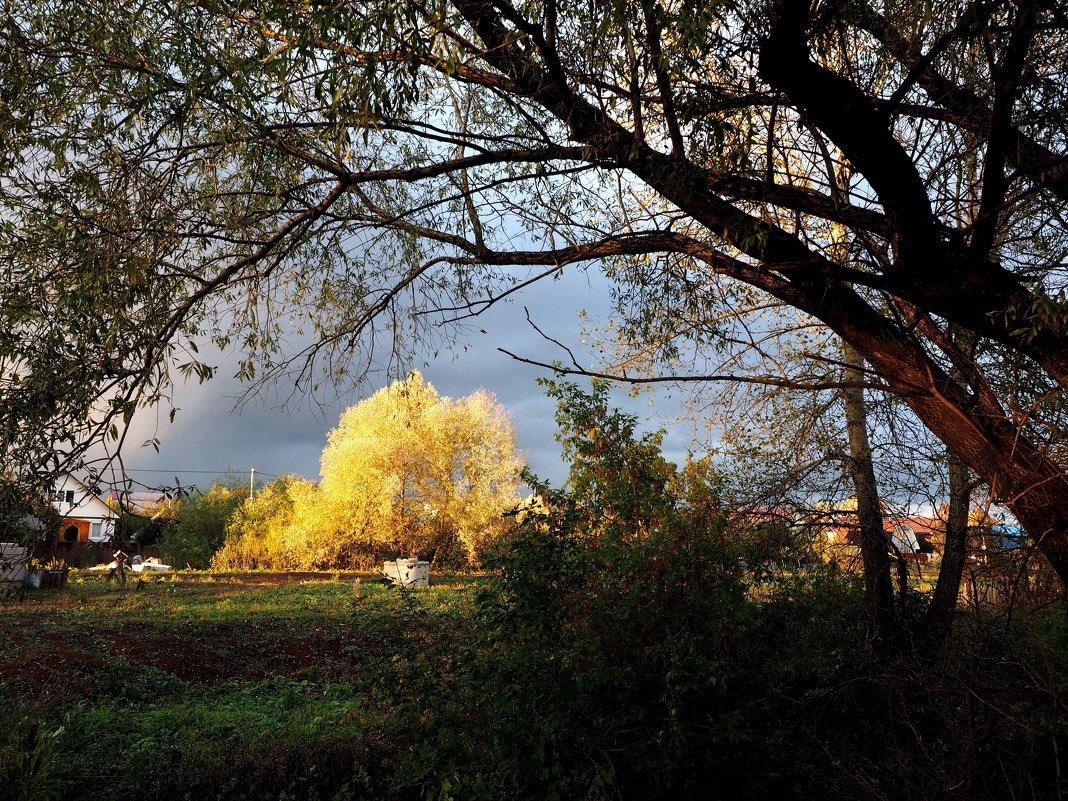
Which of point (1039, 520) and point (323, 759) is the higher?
point (1039, 520)

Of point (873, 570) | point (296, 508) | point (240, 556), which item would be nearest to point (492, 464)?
point (296, 508)

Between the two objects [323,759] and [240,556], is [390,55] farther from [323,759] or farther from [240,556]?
[240,556]

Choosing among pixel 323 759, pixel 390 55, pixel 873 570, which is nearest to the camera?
pixel 390 55

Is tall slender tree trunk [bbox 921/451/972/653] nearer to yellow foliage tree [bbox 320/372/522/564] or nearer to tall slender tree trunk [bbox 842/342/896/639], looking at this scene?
tall slender tree trunk [bbox 842/342/896/639]

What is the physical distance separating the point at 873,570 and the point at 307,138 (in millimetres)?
5512

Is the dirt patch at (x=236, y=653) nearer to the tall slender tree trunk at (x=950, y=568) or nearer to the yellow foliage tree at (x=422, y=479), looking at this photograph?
the tall slender tree trunk at (x=950, y=568)

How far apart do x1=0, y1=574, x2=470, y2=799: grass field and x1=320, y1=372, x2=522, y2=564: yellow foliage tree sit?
11488mm

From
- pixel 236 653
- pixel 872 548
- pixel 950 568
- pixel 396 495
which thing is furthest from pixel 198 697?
pixel 396 495

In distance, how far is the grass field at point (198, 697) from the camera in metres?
5.23

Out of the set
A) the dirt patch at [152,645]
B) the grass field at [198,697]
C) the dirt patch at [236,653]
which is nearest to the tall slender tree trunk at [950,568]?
the grass field at [198,697]

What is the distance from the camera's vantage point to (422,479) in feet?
85.8

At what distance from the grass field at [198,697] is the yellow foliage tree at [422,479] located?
452 inches

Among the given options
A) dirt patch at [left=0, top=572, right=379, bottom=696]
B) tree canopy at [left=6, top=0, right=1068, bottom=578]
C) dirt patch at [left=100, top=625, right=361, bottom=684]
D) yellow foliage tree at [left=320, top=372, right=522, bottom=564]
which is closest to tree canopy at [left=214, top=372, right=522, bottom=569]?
yellow foliage tree at [left=320, top=372, right=522, bottom=564]

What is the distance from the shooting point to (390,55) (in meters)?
3.20
